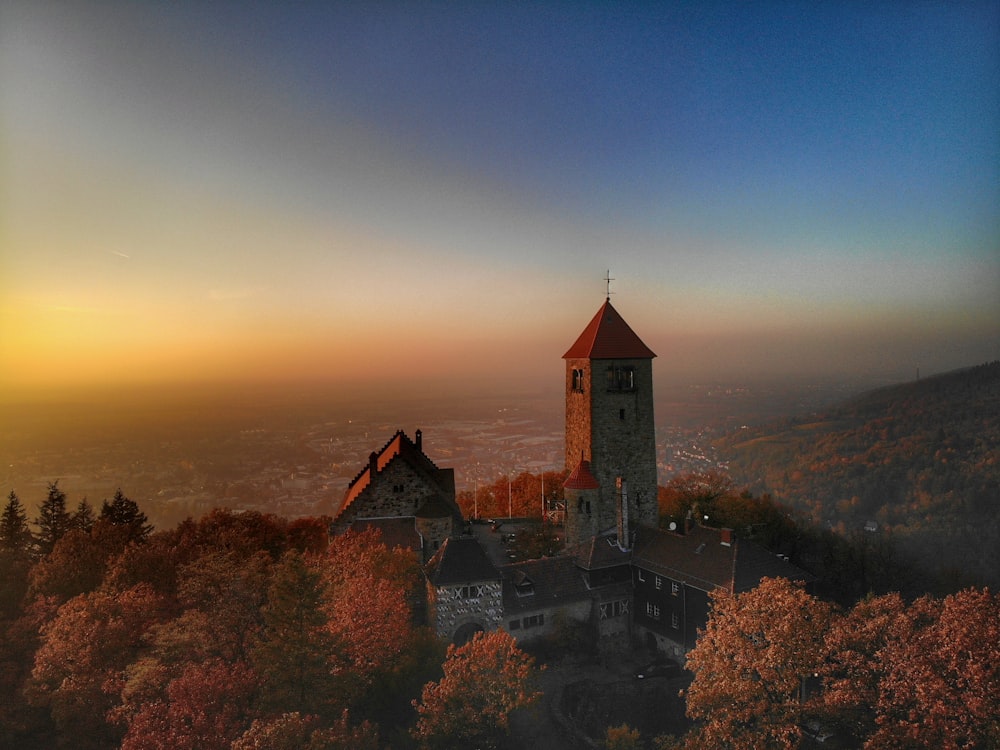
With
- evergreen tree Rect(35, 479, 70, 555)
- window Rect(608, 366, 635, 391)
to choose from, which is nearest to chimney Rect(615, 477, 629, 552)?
window Rect(608, 366, 635, 391)

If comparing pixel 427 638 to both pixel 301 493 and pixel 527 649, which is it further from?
pixel 301 493

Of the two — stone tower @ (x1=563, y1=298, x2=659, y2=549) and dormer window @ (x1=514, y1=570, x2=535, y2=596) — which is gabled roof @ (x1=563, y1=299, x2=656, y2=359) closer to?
stone tower @ (x1=563, y1=298, x2=659, y2=549)

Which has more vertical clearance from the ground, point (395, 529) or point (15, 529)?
point (15, 529)

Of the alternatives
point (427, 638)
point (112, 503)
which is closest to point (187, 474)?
point (112, 503)

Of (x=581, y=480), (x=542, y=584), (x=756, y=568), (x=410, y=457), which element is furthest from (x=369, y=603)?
(x=756, y=568)

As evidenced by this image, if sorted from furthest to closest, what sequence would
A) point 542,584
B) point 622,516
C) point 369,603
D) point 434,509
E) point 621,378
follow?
point 621,378
point 622,516
point 434,509
point 542,584
point 369,603

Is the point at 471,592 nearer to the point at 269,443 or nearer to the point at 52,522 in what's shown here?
the point at 269,443

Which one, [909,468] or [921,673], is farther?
[909,468]

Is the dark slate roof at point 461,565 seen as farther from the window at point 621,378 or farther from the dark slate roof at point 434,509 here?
the window at point 621,378
